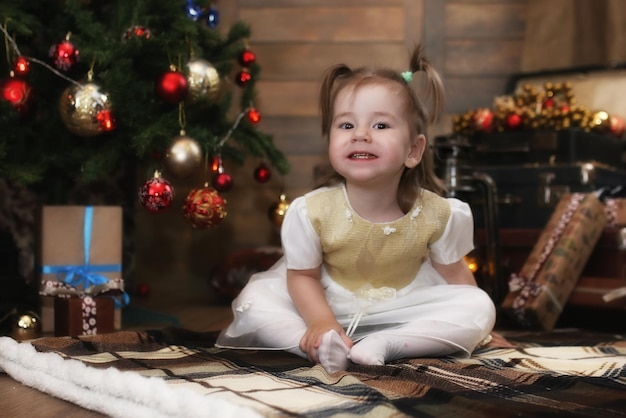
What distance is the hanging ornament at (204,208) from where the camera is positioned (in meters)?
1.99

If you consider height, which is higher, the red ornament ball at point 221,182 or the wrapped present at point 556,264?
the red ornament ball at point 221,182

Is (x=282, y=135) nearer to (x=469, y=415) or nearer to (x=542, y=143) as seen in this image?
(x=542, y=143)

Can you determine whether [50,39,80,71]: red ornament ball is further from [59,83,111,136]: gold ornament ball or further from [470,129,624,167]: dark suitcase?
[470,129,624,167]: dark suitcase

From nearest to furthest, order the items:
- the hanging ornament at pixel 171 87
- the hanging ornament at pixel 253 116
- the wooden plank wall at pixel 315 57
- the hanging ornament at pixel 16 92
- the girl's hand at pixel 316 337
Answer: the girl's hand at pixel 316 337 → the hanging ornament at pixel 16 92 → the hanging ornament at pixel 171 87 → the hanging ornament at pixel 253 116 → the wooden plank wall at pixel 315 57

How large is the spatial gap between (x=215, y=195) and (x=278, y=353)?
2.32ft

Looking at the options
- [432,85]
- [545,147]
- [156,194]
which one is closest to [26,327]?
[156,194]

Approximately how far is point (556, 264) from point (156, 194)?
37.9 inches

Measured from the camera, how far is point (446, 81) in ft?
9.01

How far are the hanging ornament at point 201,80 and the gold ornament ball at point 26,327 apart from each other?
0.69 m

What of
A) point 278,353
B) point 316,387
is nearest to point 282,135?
point 278,353

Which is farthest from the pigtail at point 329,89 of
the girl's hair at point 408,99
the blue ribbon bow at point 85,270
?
the blue ribbon bow at point 85,270

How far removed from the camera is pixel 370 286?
1.48m

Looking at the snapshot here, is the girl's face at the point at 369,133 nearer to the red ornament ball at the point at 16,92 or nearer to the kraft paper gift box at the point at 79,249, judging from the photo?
the kraft paper gift box at the point at 79,249

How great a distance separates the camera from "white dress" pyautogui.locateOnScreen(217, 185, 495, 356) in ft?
4.52
